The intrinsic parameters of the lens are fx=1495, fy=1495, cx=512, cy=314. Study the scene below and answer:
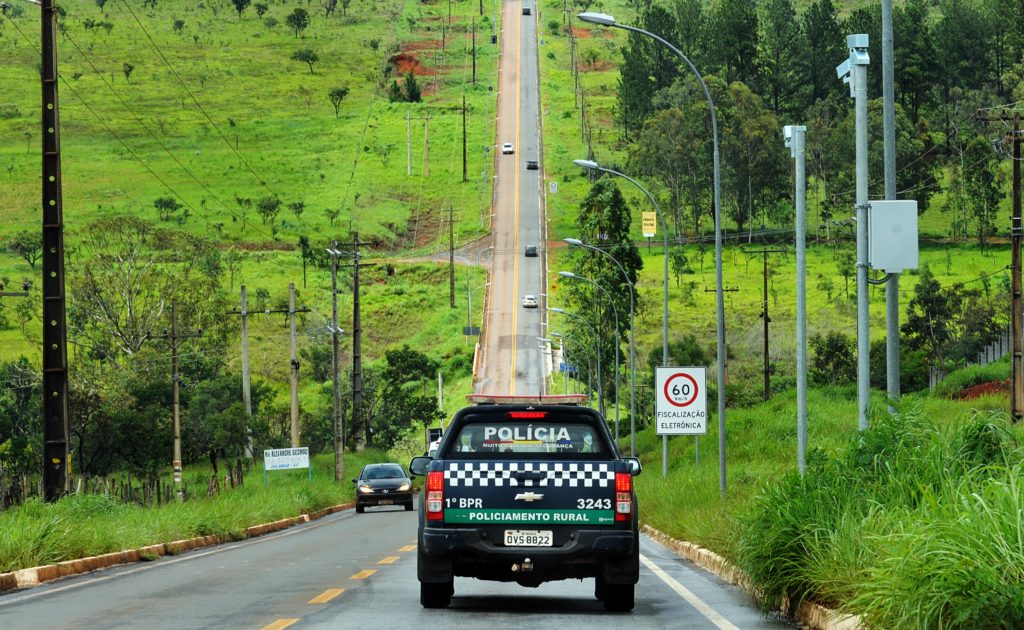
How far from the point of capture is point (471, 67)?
7530 inches

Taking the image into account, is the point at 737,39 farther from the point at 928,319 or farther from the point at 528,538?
the point at 528,538

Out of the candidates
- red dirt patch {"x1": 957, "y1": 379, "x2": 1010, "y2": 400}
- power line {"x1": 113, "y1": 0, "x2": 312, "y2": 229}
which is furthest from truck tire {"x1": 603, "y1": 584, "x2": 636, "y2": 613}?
power line {"x1": 113, "y1": 0, "x2": 312, "y2": 229}

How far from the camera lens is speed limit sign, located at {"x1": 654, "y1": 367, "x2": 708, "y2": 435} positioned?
3375 centimetres

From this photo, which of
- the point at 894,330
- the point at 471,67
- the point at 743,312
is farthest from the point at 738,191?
the point at 894,330

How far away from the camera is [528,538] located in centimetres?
1412

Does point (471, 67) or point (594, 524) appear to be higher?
point (471, 67)

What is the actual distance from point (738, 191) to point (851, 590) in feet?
373

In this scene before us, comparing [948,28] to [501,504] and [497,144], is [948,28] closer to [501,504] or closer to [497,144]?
[497,144]

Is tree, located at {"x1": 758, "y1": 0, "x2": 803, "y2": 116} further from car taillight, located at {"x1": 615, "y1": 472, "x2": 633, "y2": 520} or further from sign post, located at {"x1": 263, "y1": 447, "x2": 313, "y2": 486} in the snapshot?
car taillight, located at {"x1": 615, "y1": 472, "x2": 633, "y2": 520}

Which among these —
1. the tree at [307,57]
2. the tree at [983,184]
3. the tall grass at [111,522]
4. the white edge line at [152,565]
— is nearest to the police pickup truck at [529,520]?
the white edge line at [152,565]

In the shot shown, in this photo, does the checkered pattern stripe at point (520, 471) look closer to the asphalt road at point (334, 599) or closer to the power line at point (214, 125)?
the asphalt road at point (334, 599)

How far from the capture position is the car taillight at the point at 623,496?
14.2 meters

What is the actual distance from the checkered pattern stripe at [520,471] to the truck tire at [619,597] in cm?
101

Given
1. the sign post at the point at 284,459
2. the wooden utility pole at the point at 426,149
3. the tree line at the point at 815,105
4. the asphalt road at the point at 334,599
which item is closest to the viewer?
the asphalt road at the point at 334,599
